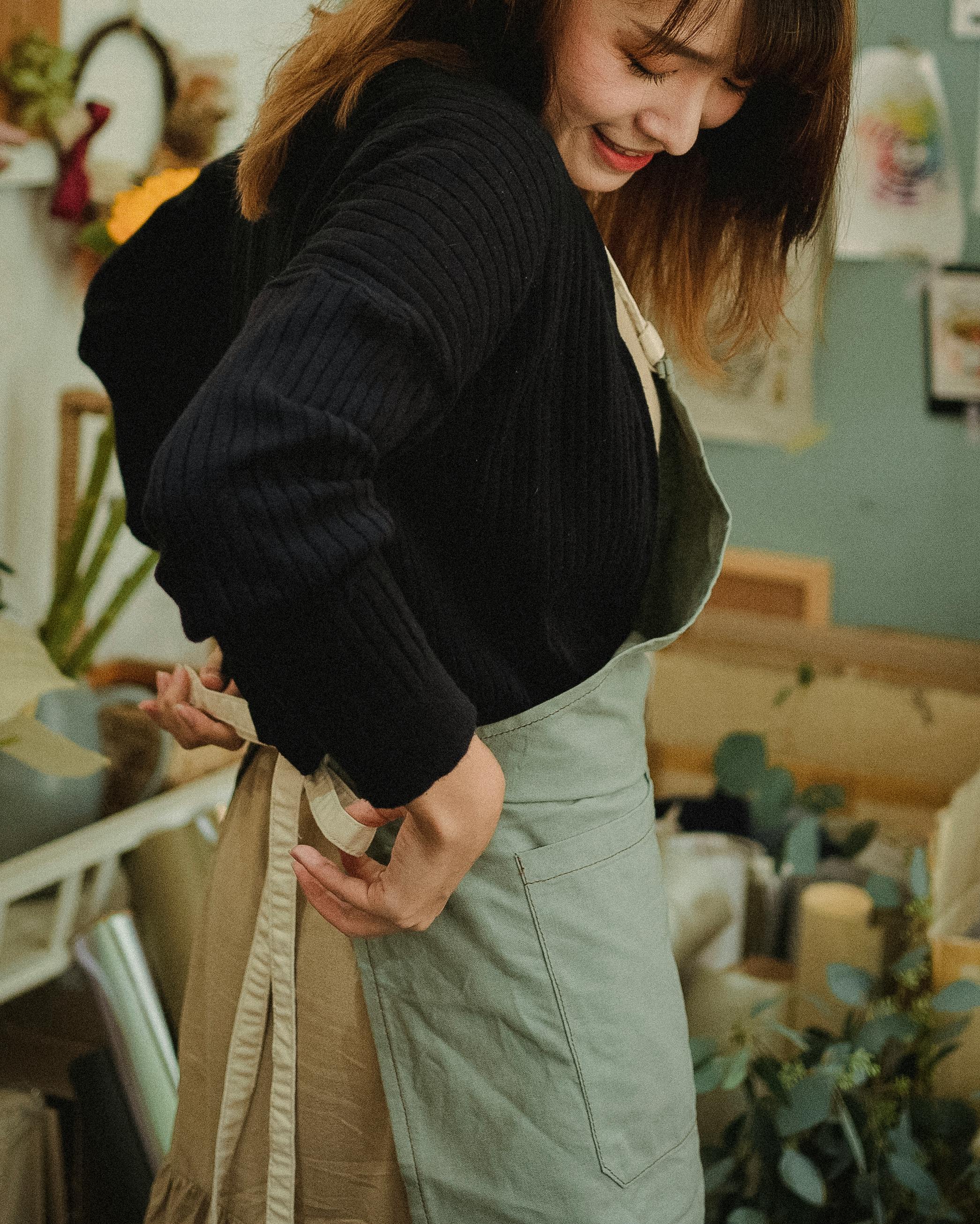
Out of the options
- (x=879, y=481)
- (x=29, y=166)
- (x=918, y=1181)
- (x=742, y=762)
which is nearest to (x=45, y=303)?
(x=29, y=166)

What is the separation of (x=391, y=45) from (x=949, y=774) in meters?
1.53

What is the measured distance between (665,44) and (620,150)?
7cm

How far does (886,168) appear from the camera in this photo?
1.80m

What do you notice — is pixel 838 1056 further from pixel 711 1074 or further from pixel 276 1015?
pixel 276 1015

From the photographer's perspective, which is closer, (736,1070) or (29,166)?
(736,1070)

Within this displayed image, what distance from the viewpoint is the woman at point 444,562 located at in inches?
18.1

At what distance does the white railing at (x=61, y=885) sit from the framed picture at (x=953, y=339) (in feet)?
4.28

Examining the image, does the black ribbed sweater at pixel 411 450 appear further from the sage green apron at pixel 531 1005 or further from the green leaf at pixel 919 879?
the green leaf at pixel 919 879

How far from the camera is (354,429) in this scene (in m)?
0.45

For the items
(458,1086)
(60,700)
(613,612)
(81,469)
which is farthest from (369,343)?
(81,469)

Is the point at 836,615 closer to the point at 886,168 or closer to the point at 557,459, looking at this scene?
the point at 886,168

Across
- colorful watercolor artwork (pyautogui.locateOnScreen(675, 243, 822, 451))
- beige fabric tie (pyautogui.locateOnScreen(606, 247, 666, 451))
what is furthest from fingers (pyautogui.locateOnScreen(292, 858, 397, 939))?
colorful watercolor artwork (pyautogui.locateOnScreen(675, 243, 822, 451))

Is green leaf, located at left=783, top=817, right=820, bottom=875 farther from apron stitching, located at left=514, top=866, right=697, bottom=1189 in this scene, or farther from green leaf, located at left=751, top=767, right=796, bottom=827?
apron stitching, located at left=514, top=866, right=697, bottom=1189

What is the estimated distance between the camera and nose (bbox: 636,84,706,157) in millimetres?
587
